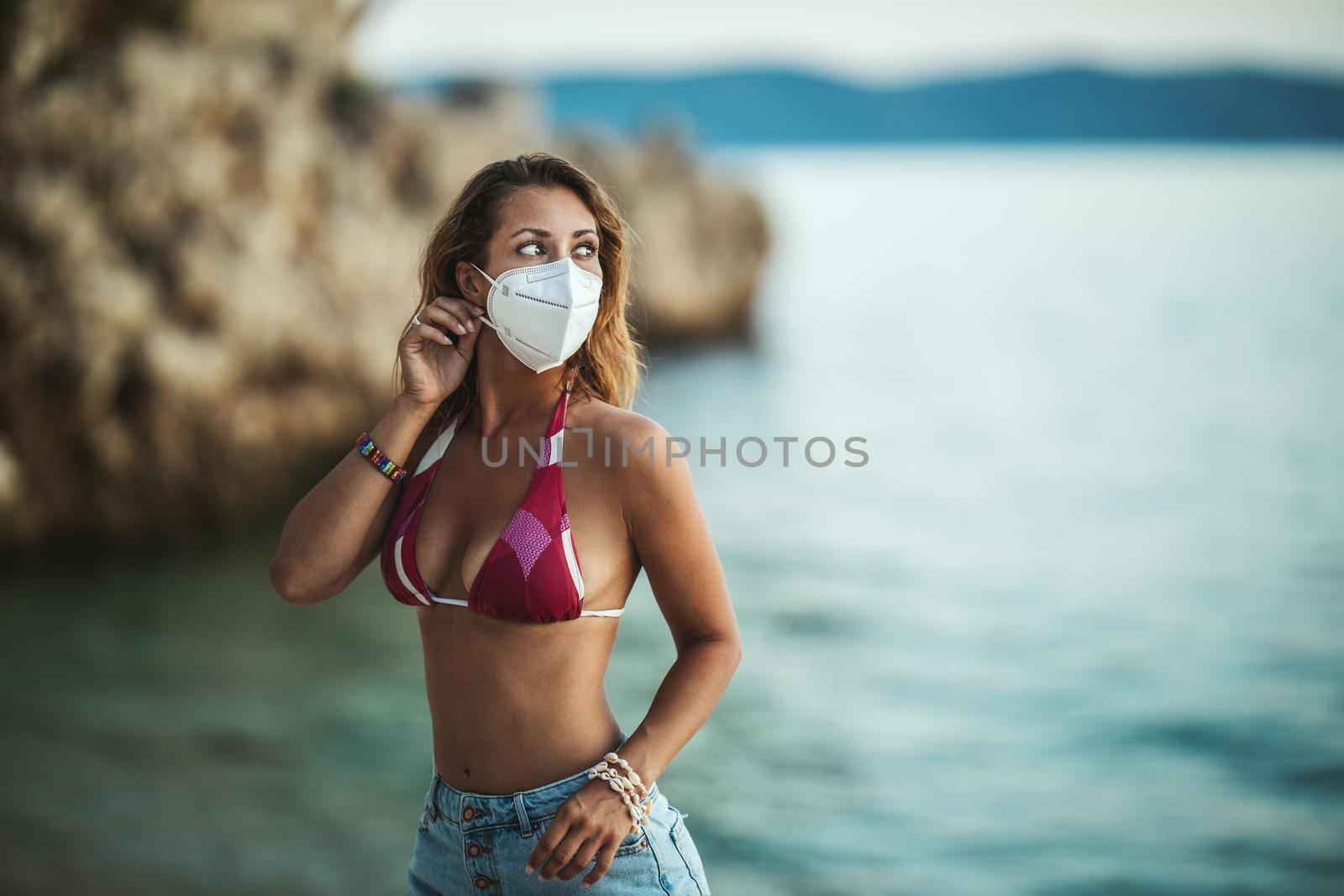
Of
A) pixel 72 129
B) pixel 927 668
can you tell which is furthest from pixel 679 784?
pixel 72 129

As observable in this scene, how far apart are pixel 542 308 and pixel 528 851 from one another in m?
0.96

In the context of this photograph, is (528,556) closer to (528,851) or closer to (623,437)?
(623,437)

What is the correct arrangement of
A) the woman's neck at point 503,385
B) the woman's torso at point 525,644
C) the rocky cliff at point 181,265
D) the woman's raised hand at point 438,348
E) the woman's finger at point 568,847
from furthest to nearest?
the rocky cliff at point 181,265, the woman's neck at point 503,385, the woman's raised hand at point 438,348, the woman's torso at point 525,644, the woman's finger at point 568,847

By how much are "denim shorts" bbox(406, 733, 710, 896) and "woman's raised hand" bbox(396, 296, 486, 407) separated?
0.74m

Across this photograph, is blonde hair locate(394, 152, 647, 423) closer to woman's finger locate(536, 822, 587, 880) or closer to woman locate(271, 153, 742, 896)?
woman locate(271, 153, 742, 896)

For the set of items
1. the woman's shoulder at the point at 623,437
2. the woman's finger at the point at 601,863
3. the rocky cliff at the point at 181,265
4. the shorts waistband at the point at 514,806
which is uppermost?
the rocky cliff at the point at 181,265

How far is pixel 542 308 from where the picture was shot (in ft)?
7.10

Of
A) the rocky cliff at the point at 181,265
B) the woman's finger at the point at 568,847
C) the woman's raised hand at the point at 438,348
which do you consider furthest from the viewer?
the rocky cliff at the point at 181,265

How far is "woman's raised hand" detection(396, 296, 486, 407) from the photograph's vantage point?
2166 mm

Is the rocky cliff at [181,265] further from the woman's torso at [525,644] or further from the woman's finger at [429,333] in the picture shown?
the woman's torso at [525,644]

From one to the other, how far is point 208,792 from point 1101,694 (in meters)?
6.88

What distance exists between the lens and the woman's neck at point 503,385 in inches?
90.0

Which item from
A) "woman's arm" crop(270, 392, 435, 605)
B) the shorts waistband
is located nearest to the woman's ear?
"woman's arm" crop(270, 392, 435, 605)

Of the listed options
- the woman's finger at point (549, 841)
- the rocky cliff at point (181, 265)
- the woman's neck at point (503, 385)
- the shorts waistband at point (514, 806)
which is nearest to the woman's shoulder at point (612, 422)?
the woman's neck at point (503, 385)
